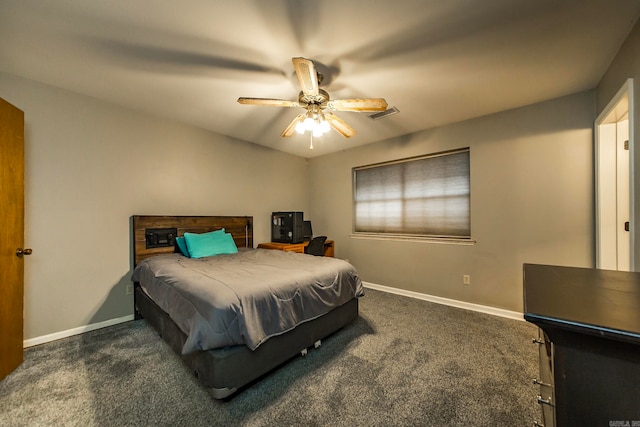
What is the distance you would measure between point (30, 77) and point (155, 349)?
9.00 ft

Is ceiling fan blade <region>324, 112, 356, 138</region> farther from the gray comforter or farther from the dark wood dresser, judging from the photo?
the dark wood dresser

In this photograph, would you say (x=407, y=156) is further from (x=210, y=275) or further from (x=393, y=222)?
(x=210, y=275)

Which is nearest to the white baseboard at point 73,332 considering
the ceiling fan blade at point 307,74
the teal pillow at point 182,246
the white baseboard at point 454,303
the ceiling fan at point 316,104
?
the teal pillow at point 182,246

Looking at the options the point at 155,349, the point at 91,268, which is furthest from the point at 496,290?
the point at 91,268

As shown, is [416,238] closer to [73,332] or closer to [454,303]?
[454,303]

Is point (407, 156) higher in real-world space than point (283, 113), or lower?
lower

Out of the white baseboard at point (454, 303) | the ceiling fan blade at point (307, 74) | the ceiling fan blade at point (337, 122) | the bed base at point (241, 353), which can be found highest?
the ceiling fan blade at point (307, 74)

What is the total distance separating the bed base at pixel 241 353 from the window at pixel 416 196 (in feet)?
6.25

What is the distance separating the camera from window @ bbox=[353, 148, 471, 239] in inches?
128

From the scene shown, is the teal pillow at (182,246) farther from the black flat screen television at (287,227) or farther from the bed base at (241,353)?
the black flat screen television at (287,227)

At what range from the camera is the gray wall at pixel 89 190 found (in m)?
2.24

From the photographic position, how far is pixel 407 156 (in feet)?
11.9

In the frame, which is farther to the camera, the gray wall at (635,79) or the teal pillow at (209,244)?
the teal pillow at (209,244)

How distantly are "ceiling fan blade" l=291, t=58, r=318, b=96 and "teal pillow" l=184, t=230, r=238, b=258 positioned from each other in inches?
83.1
